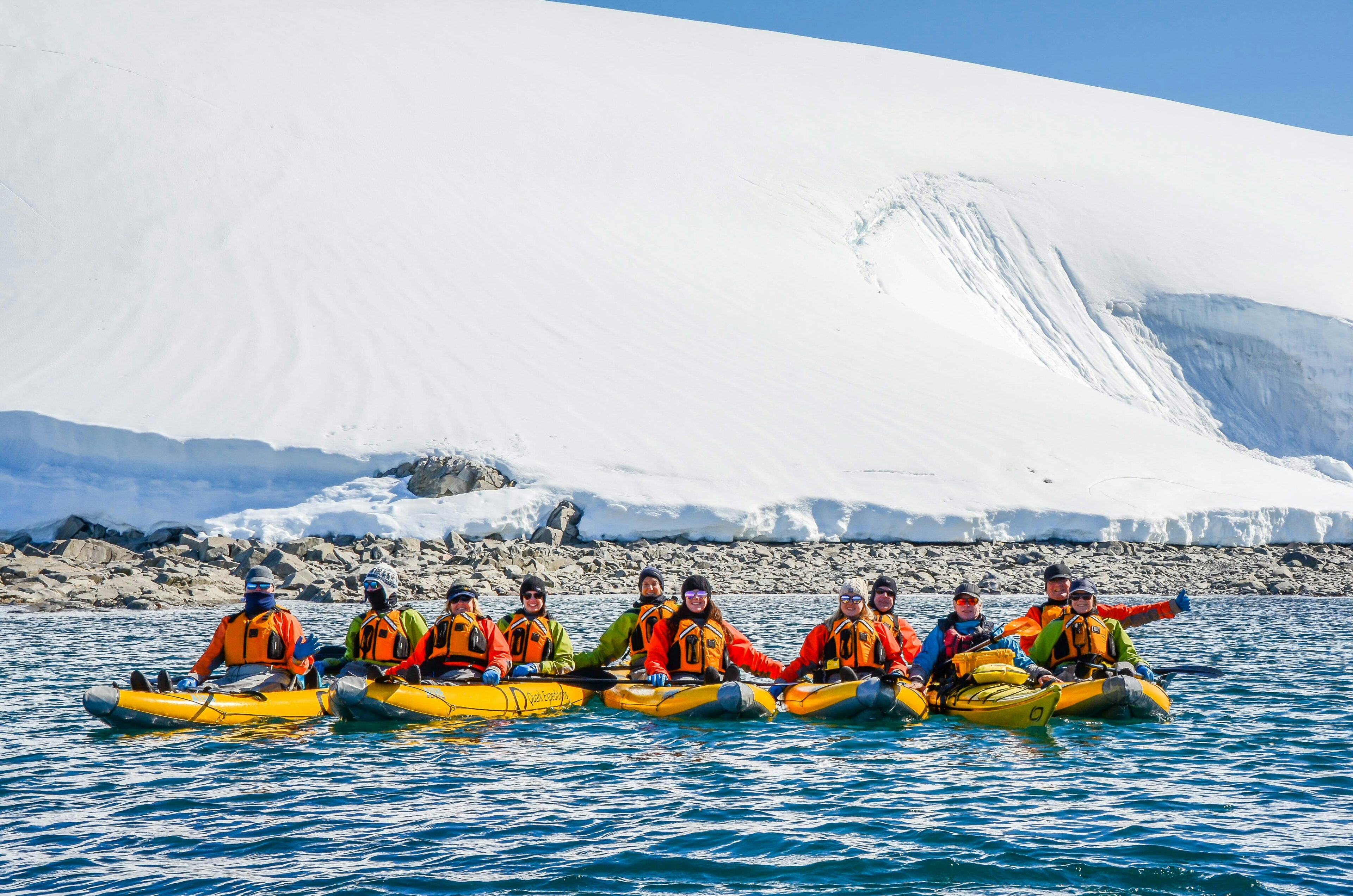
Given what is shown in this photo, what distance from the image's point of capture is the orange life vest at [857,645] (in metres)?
11.2

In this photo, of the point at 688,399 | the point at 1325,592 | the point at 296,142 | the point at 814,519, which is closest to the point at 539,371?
the point at 688,399

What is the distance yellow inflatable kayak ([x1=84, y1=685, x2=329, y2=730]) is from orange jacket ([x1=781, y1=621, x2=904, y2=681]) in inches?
172

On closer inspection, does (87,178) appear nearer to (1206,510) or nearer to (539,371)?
(539,371)

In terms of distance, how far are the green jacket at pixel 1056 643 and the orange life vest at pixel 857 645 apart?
1.44 m

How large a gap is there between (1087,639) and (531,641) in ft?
17.4

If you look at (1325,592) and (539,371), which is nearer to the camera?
(1325,592)

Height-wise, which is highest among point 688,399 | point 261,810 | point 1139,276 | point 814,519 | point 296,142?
point 296,142

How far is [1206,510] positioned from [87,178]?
3605 centimetres

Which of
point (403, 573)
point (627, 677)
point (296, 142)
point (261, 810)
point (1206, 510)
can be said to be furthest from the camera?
point (296, 142)

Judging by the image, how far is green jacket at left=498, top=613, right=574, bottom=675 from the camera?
38.9 feet

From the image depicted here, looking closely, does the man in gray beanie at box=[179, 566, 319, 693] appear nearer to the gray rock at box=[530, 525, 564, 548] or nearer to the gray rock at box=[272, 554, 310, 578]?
the gray rock at box=[272, 554, 310, 578]

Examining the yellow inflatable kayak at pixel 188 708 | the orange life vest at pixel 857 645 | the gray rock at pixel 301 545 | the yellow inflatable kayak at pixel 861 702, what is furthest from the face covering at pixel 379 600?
the gray rock at pixel 301 545

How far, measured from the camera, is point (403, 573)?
24156 millimetres

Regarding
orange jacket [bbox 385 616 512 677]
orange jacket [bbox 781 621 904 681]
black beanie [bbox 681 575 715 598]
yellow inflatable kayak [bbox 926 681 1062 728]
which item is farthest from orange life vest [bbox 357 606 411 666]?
yellow inflatable kayak [bbox 926 681 1062 728]
